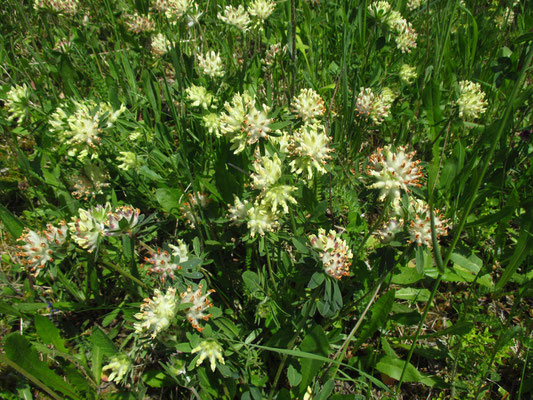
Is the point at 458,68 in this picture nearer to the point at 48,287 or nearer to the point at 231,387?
the point at 231,387

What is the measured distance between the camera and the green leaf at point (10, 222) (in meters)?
2.53

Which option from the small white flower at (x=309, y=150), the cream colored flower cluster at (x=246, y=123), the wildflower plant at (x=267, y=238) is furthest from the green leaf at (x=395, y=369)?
the cream colored flower cluster at (x=246, y=123)

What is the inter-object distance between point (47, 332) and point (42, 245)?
0.64 meters

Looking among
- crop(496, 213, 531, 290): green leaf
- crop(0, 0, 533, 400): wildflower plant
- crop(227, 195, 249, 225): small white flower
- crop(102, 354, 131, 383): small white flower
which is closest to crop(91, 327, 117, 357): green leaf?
crop(0, 0, 533, 400): wildflower plant

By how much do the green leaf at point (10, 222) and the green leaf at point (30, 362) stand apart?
0.86 meters

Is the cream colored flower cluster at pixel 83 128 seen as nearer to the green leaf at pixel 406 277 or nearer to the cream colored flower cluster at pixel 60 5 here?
the cream colored flower cluster at pixel 60 5

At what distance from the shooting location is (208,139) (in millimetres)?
2842

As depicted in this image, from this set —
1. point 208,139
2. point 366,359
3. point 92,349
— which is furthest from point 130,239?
point 366,359

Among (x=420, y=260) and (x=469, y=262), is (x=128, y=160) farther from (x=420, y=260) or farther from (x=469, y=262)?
(x=469, y=262)

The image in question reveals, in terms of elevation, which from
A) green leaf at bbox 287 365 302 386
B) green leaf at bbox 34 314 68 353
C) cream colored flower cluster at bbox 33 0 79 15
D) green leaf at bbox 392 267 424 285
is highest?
cream colored flower cluster at bbox 33 0 79 15

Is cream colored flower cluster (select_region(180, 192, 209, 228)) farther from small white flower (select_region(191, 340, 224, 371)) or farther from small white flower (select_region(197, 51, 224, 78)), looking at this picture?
small white flower (select_region(197, 51, 224, 78))

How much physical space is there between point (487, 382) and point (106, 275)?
2.56 m

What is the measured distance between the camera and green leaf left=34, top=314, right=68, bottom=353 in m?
2.26

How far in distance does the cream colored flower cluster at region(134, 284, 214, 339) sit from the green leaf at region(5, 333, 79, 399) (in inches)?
26.3
